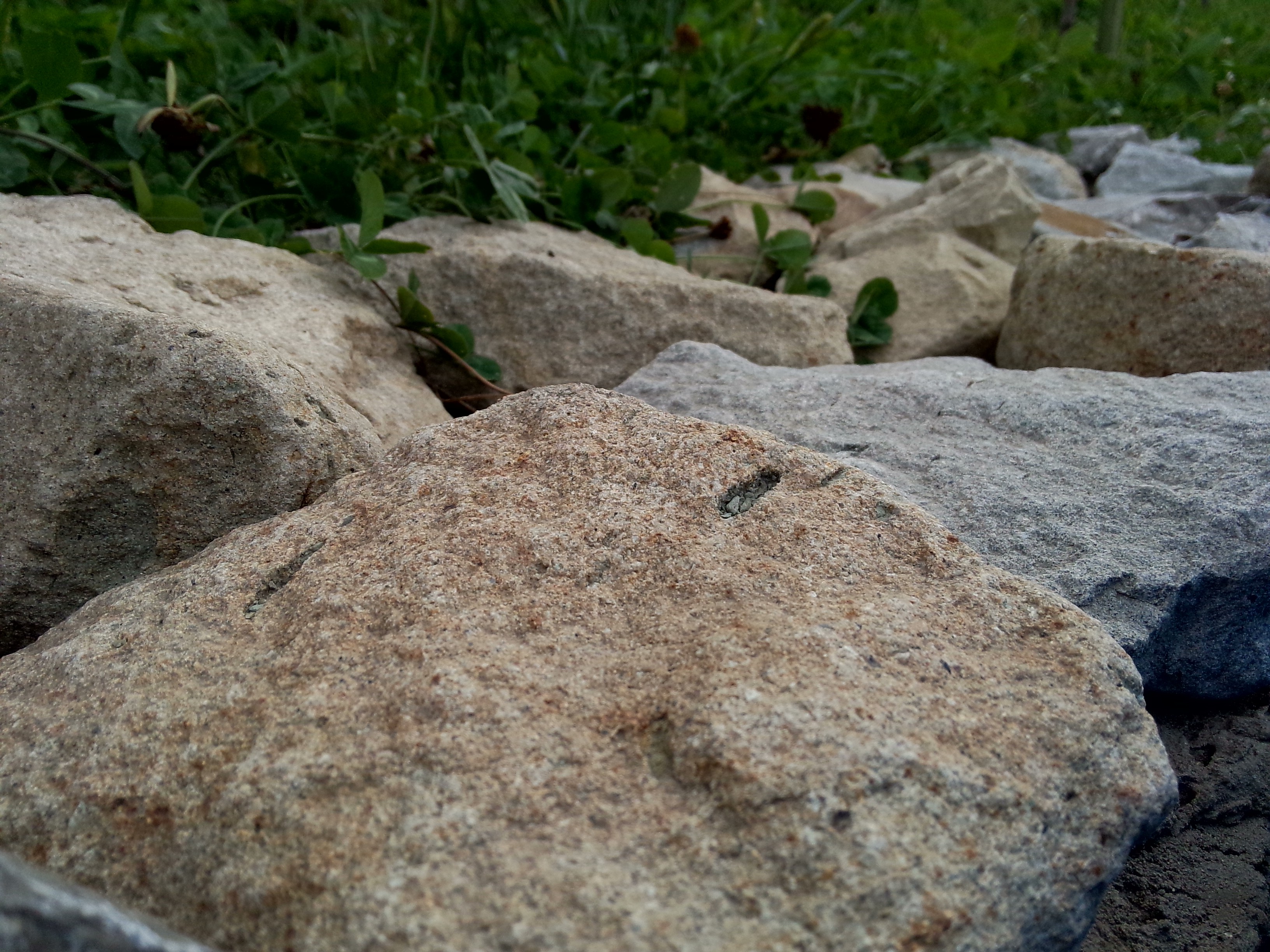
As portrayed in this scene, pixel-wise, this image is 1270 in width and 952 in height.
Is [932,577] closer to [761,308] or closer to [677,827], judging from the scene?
[677,827]

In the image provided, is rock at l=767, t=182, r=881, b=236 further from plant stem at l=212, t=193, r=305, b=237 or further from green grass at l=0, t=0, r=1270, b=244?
plant stem at l=212, t=193, r=305, b=237

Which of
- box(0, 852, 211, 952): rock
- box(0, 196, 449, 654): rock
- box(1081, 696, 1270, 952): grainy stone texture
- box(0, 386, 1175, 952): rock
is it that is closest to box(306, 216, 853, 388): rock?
box(0, 196, 449, 654): rock

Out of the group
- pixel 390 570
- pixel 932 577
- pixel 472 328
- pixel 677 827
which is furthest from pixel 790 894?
pixel 472 328

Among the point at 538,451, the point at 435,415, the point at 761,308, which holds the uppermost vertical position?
the point at 538,451

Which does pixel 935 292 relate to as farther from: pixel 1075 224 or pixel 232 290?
pixel 232 290

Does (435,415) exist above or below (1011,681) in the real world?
below

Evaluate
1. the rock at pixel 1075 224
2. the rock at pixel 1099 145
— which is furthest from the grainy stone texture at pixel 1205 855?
the rock at pixel 1099 145

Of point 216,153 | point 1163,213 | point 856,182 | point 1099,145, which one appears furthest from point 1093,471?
point 1099,145
